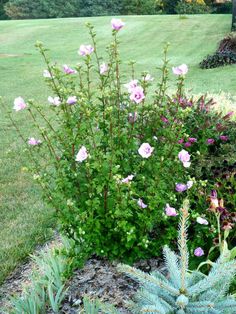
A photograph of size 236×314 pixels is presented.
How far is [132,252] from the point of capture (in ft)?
9.69

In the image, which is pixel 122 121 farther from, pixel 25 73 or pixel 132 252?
pixel 25 73

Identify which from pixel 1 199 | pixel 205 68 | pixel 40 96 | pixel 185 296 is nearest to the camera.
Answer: pixel 185 296

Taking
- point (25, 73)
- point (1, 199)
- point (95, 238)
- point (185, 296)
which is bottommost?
point (25, 73)

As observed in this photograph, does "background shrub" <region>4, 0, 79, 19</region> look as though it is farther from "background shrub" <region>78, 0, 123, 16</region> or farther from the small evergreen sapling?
the small evergreen sapling

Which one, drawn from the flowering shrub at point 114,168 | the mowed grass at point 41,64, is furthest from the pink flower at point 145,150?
the mowed grass at point 41,64

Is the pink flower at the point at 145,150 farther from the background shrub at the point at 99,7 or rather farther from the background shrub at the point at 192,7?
the background shrub at the point at 99,7

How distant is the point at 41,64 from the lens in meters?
16.3

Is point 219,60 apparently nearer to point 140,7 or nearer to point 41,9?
point 140,7

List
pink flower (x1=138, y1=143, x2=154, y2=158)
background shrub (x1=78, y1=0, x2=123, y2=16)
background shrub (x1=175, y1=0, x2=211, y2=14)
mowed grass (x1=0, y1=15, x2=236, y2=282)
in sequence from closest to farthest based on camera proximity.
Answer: pink flower (x1=138, y1=143, x2=154, y2=158)
mowed grass (x1=0, y1=15, x2=236, y2=282)
background shrub (x1=175, y1=0, x2=211, y2=14)
background shrub (x1=78, y1=0, x2=123, y2=16)

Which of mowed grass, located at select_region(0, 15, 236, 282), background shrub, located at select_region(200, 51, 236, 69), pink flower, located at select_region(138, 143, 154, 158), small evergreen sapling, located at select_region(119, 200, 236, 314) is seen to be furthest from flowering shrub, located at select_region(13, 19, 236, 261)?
background shrub, located at select_region(200, 51, 236, 69)

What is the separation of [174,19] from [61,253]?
23.5m

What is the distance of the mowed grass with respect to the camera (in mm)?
4211

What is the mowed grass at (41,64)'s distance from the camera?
4.21 metres

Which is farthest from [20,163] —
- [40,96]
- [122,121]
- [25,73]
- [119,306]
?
[25,73]
